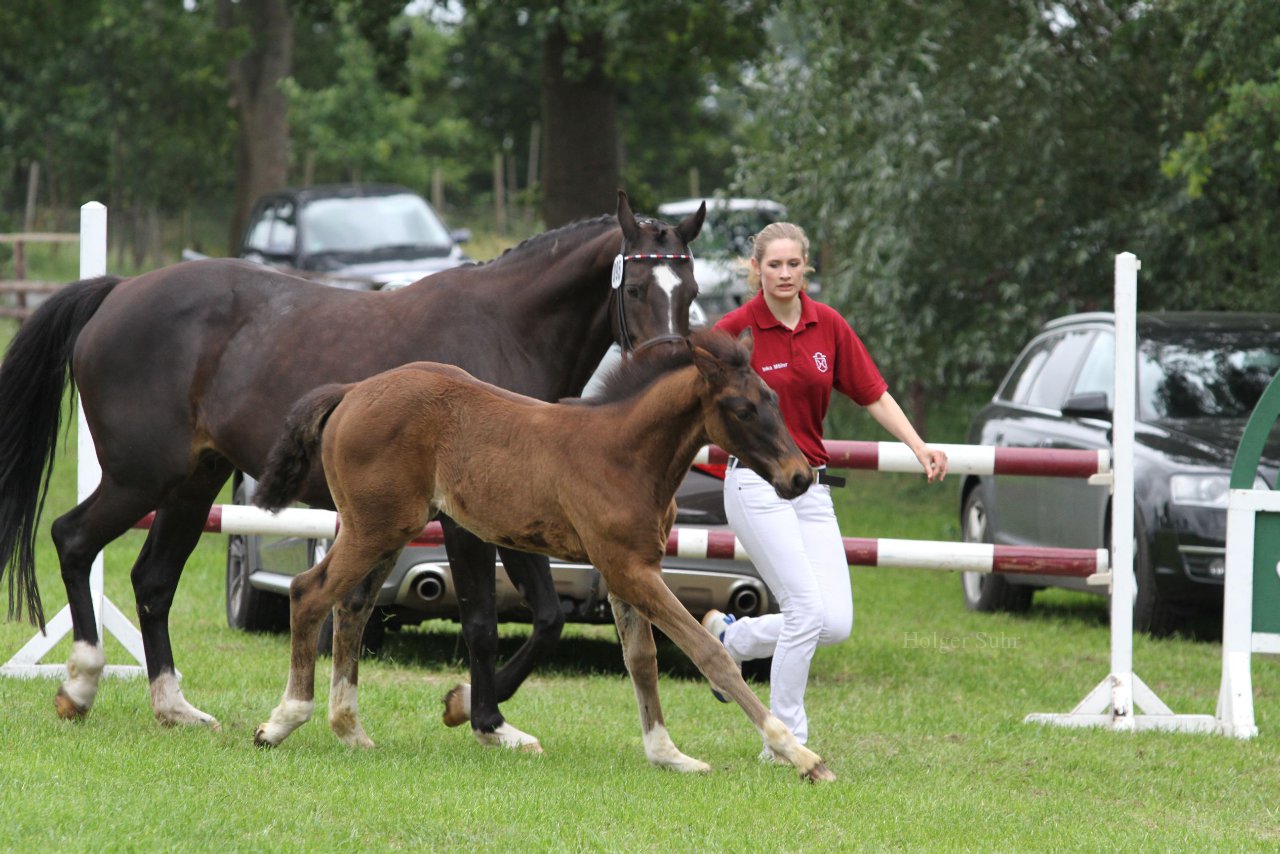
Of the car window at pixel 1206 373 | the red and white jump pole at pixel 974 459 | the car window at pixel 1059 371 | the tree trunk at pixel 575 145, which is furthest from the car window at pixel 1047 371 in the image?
the tree trunk at pixel 575 145

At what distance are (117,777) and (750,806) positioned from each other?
2033 millimetres

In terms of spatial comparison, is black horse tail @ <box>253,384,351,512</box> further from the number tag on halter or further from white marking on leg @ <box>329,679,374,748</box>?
the number tag on halter

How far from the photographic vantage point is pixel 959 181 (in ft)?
48.0

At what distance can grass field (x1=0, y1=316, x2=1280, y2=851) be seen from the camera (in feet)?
16.0

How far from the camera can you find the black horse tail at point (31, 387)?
7156 millimetres

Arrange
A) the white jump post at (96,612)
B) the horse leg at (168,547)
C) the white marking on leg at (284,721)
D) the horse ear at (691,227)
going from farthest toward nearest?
the white jump post at (96,612), the horse leg at (168,547), the horse ear at (691,227), the white marking on leg at (284,721)

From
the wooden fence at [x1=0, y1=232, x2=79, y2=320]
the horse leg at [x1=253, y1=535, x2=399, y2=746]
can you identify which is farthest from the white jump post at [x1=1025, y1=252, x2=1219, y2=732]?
the wooden fence at [x1=0, y1=232, x2=79, y2=320]

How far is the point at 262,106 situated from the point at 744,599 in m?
17.0

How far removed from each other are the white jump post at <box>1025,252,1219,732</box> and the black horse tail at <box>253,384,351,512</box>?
3.37 meters

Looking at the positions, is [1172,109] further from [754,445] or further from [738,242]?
[754,445]

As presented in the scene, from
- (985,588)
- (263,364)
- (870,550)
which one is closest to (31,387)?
(263,364)

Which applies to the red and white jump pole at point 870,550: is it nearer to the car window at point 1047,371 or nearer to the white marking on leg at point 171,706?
the white marking on leg at point 171,706

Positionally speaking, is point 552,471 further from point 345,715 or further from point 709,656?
point 345,715

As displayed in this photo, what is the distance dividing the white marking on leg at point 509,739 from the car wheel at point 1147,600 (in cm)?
458
